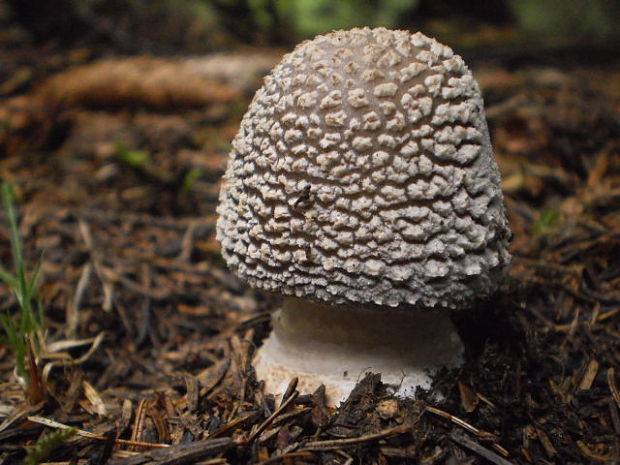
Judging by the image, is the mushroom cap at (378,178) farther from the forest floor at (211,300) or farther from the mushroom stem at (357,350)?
the forest floor at (211,300)

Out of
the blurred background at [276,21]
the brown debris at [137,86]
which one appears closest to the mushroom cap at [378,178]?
the brown debris at [137,86]

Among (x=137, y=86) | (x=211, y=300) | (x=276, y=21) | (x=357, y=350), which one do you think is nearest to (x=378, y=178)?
(x=357, y=350)

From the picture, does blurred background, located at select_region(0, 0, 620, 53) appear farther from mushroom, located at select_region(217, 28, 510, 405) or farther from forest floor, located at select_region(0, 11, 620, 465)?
mushroom, located at select_region(217, 28, 510, 405)

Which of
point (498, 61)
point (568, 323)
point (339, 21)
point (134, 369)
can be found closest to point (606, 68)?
point (498, 61)

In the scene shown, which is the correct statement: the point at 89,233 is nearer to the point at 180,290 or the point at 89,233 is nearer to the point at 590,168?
the point at 180,290

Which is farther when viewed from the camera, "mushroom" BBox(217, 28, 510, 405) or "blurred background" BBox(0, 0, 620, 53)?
"blurred background" BBox(0, 0, 620, 53)

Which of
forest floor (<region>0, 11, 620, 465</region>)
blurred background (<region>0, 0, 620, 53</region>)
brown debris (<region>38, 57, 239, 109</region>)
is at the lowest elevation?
forest floor (<region>0, 11, 620, 465</region>)

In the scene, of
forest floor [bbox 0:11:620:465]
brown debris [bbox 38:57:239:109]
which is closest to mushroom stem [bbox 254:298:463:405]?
forest floor [bbox 0:11:620:465]

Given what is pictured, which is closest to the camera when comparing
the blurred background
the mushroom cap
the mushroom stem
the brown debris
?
the mushroom cap
